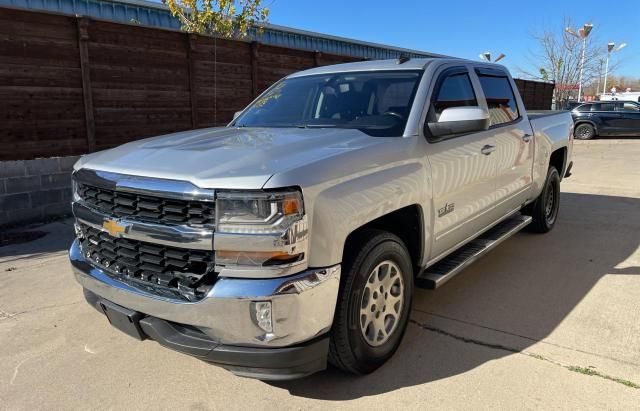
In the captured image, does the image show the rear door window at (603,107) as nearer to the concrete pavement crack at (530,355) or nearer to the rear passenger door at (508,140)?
the rear passenger door at (508,140)

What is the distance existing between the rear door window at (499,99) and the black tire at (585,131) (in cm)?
1712

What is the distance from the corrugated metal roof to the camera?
10234mm

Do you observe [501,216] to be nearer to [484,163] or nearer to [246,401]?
[484,163]

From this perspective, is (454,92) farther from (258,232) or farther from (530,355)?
(258,232)

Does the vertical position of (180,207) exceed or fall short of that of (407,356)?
it exceeds it

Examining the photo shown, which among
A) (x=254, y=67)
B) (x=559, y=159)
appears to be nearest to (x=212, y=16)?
(x=254, y=67)

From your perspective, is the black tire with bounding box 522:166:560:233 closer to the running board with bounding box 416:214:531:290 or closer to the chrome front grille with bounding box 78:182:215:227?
the running board with bounding box 416:214:531:290

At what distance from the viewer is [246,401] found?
106 inches

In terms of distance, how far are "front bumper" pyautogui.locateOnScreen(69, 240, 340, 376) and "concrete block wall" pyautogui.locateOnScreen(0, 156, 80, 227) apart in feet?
16.5

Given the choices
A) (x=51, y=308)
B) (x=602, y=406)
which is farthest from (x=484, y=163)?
(x=51, y=308)

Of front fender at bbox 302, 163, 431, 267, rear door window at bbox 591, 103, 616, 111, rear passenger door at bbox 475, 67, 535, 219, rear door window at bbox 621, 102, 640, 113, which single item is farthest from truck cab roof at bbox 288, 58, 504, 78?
rear door window at bbox 621, 102, 640, 113

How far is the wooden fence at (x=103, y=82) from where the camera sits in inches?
256

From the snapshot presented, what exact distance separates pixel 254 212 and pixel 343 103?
1.76 metres

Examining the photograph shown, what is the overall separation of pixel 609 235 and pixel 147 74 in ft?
23.2
